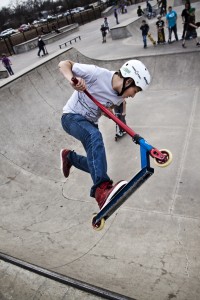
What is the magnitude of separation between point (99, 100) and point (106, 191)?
3.80 ft

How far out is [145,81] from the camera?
3.27 metres

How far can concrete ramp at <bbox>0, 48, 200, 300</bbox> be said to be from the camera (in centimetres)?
364

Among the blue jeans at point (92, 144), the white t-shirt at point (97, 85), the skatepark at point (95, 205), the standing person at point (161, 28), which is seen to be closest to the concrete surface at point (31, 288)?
the skatepark at point (95, 205)

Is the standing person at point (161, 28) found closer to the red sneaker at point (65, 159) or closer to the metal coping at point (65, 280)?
the red sneaker at point (65, 159)

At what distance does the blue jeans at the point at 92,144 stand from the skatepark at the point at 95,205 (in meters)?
1.23

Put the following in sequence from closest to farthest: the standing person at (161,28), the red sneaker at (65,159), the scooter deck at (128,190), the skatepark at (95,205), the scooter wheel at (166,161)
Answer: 1. the scooter wheel at (166,161)
2. the scooter deck at (128,190)
3. the skatepark at (95,205)
4. the red sneaker at (65,159)
5. the standing person at (161,28)

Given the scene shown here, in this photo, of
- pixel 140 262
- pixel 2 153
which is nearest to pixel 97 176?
pixel 140 262

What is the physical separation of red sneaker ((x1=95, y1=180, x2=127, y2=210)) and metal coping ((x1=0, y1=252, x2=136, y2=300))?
0.88 metres

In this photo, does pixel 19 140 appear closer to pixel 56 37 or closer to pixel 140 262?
pixel 140 262

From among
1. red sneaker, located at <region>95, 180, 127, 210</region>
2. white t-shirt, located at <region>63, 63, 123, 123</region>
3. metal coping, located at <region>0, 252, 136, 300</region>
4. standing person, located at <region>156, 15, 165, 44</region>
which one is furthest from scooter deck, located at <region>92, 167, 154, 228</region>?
standing person, located at <region>156, 15, 165, 44</region>

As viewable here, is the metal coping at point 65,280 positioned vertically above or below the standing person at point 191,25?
above

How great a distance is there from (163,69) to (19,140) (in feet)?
21.7

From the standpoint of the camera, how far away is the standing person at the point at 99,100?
10.5 feet

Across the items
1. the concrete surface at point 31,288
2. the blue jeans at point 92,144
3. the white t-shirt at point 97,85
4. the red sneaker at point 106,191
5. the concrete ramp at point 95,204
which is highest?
the white t-shirt at point 97,85
